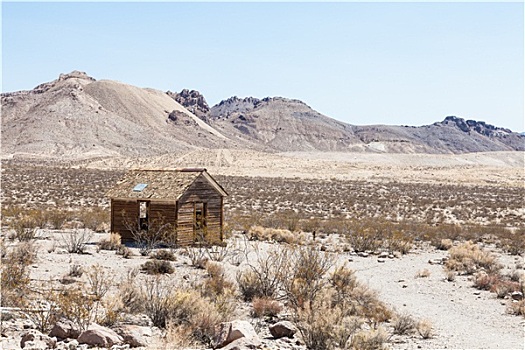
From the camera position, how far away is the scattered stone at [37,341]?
7832 millimetres

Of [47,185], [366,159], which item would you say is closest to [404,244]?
[47,185]

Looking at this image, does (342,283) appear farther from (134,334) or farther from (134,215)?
(134,215)

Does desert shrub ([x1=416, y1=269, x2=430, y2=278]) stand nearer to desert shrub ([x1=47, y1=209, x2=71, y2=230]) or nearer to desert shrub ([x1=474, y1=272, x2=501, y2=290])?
desert shrub ([x1=474, y1=272, x2=501, y2=290])

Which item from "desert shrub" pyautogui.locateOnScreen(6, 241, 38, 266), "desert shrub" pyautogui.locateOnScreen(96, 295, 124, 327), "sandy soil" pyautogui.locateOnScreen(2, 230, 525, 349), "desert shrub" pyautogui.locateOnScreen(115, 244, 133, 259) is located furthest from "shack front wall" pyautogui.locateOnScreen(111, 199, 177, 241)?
"desert shrub" pyautogui.locateOnScreen(96, 295, 124, 327)

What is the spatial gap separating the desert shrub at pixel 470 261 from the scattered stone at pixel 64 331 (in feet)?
42.3

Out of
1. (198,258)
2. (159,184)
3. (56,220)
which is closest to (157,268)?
(198,258)

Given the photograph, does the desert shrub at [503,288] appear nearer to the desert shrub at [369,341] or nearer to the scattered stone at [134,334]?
the desert shrub at [369,341]

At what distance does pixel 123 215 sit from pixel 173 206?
6.72 ft

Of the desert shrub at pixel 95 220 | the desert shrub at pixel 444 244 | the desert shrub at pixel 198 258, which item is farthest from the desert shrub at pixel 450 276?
the desert shrub at pixel 95 220

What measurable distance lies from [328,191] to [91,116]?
82384mm

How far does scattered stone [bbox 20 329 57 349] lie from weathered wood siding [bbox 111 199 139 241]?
11443mm

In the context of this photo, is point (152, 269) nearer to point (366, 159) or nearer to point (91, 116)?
point (366, 159)

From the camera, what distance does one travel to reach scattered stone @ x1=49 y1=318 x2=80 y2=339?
8.41 meters

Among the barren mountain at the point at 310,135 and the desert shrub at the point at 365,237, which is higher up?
the barren mountain at the point at 310,135
